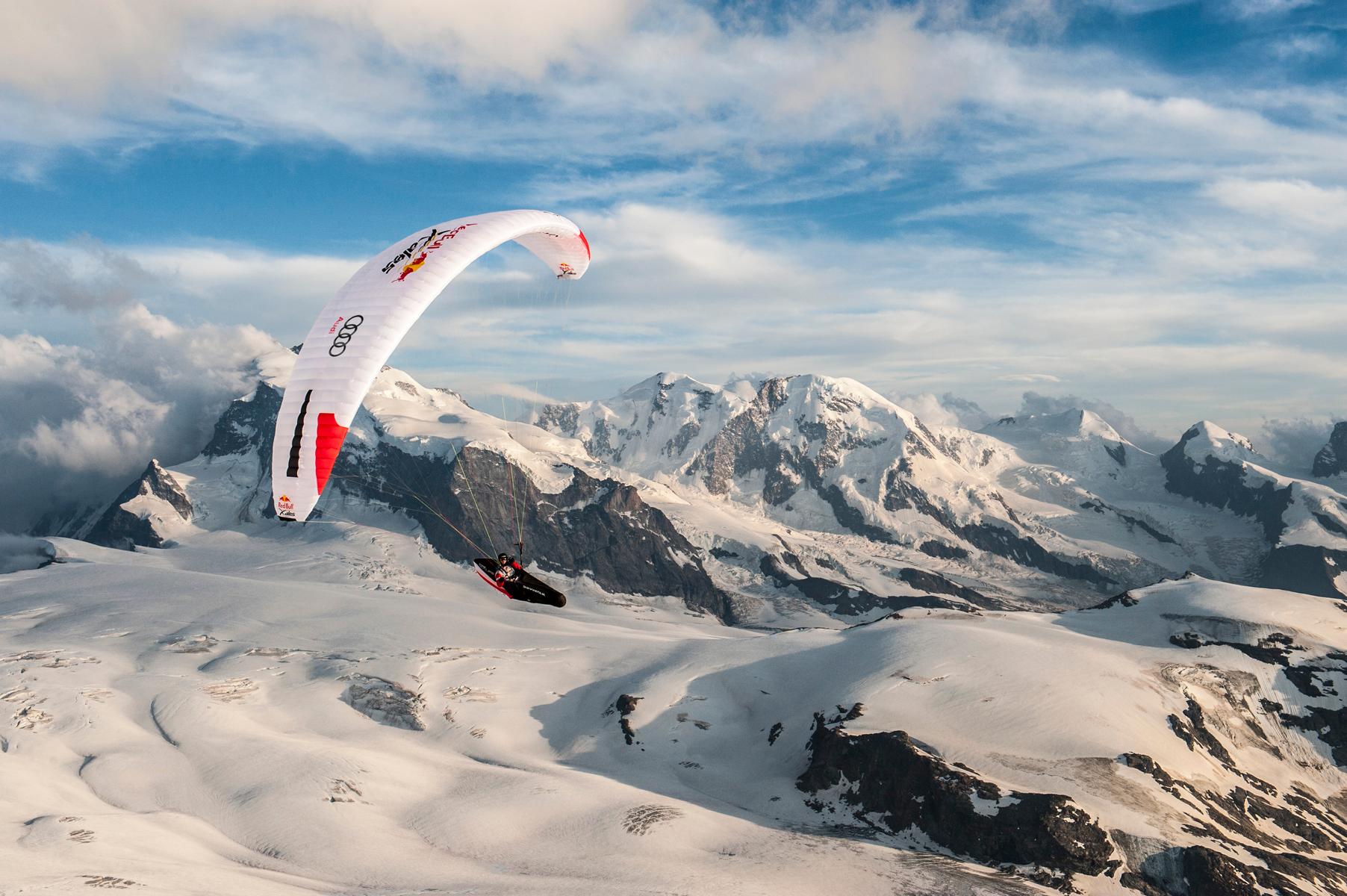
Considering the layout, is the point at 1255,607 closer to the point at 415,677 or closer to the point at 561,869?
the point at 561,869

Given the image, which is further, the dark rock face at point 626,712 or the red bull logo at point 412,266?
the dark rock face at point 626,712

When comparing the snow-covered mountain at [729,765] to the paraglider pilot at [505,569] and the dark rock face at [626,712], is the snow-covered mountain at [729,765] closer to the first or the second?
the dark rock face at [626,712]

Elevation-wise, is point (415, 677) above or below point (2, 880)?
below

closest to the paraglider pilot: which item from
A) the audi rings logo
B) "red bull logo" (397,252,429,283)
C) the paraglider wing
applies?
the paraglider wing

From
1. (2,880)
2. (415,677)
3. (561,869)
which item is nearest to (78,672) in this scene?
(415,677)

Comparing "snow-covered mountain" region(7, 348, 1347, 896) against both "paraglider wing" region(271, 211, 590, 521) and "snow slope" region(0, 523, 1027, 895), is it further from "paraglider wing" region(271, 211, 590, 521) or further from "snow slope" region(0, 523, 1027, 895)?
"paraglider wing" region(271, 211, 590, 521)

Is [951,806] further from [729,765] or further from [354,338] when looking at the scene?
[354,338]

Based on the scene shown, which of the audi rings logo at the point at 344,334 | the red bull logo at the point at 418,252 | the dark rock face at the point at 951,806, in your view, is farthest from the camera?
the dark rock face at the point at 951,806

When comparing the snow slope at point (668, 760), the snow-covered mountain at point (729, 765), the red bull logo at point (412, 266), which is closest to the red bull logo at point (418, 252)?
the red bull logo at point (412, 266)
